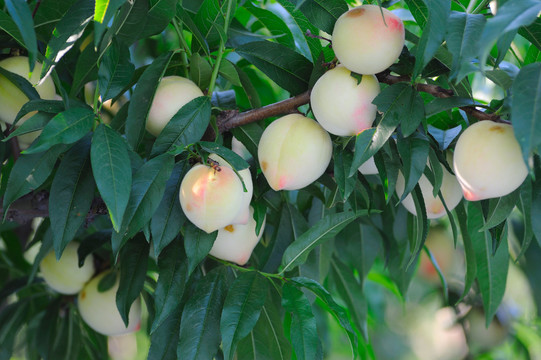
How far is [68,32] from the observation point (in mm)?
493

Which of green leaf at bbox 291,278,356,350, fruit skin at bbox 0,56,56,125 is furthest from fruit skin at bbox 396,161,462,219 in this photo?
fruit skin at bbox 0,56,56,125

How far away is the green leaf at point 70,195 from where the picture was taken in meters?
0.50

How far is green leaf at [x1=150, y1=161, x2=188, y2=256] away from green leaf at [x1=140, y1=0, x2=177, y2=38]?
12cm

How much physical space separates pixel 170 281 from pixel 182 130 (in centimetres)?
14

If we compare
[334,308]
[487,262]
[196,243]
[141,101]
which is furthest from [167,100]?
[487,262]

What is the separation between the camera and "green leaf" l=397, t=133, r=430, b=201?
0.47 metres

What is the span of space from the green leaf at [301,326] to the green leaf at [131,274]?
142mm

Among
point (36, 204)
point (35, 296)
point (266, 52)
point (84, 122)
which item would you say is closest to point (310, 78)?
point (266, 52)

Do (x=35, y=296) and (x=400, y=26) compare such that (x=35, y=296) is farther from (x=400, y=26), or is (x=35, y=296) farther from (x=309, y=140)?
(x=400, y=26)

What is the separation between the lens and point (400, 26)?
1.62 feet

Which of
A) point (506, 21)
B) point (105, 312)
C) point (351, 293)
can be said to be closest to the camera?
point (506, 21)

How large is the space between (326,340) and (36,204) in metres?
0.59

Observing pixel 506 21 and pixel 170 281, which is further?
pixel 170 281

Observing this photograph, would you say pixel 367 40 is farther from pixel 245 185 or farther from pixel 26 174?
pixel 26 174
